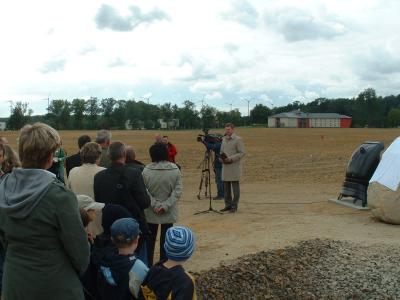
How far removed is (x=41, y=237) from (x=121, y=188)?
2.17 meters

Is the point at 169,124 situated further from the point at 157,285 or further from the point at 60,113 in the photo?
the point at 157,285

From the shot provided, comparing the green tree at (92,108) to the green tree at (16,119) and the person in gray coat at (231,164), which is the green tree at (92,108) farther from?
the person in gray coat at (231,164)

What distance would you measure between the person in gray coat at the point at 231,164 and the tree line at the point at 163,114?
9405cm

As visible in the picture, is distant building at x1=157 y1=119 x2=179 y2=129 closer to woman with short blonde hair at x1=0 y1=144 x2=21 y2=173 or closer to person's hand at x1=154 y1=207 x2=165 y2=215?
person's hand at x1=154 y1=207 x2=165 y2=215

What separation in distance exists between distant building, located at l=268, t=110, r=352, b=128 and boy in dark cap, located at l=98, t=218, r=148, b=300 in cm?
12341

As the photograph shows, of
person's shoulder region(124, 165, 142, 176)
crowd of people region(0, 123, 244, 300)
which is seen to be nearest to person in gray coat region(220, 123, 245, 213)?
person's shoulder region(124, 165, 142, 176)

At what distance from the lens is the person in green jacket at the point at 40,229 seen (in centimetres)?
292

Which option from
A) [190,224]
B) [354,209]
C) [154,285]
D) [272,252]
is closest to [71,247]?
[154,285]

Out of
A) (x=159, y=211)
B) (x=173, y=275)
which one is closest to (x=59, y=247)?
(x=173, y=275)

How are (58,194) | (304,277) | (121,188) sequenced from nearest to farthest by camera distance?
1. (58,194)
2. (121,188)
3. (304,277)

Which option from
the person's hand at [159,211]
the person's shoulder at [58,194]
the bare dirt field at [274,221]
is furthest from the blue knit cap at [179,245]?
the bare dirt field at [274,221]

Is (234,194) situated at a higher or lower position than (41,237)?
lower

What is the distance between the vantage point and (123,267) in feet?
11.5

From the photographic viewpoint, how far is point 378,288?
6.18 m
